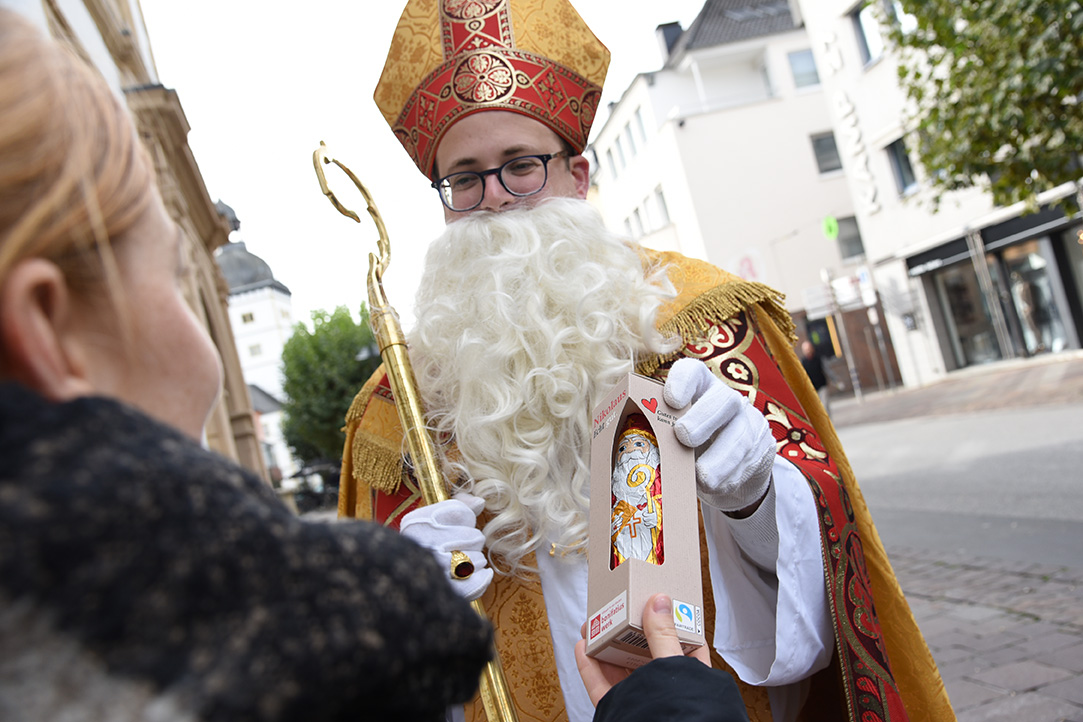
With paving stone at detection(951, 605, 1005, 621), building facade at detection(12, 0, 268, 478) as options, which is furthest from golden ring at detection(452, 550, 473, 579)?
paving stone at detection(951, 605, 1005, 621)

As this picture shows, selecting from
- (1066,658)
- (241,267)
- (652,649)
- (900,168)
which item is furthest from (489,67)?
(241,267)

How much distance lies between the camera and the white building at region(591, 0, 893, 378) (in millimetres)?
26094

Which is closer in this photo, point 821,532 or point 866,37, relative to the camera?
point 821,532

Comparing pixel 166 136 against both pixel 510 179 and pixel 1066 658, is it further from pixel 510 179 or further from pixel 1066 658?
pixel 1066 658

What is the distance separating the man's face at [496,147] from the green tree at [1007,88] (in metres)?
4.85

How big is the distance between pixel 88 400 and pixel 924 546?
6.42 meters

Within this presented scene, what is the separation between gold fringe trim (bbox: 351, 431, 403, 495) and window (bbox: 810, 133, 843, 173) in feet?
88.4

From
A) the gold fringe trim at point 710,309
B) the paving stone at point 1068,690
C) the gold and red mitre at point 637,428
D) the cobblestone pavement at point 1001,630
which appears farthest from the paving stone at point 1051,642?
the gold and red mitre at point 637,428

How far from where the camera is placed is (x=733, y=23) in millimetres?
27875

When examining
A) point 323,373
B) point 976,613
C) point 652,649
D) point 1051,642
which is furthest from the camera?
point 323,373

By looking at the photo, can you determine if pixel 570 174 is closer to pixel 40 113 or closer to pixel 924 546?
pixel 40 113

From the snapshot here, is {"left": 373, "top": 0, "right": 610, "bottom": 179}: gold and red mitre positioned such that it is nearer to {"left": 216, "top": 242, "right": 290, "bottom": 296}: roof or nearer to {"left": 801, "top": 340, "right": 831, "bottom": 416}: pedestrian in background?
{"left": 801, "top": 340, "right": 831, "bottom": 416}: pedestrian in background

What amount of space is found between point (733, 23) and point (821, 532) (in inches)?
1137

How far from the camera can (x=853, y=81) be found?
63.2 feet
